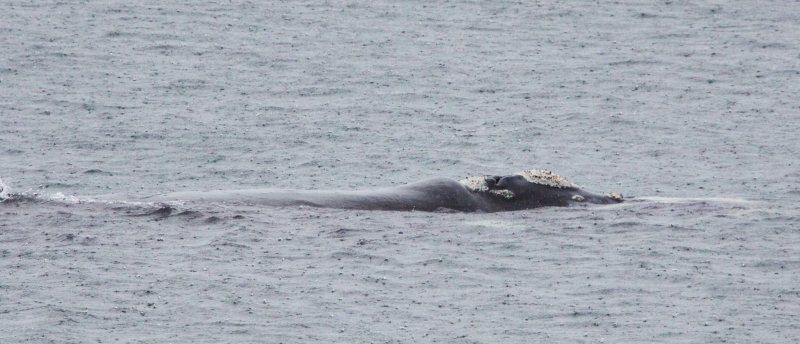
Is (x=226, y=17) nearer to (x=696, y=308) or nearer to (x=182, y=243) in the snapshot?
(x=182, y=243)

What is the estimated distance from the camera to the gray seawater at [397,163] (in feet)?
62.0

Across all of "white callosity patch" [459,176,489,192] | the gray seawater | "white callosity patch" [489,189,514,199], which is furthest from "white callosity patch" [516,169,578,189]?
the gray seawater

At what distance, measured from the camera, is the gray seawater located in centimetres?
→ 1891

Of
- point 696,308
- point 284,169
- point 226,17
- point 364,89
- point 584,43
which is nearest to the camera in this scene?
point 696,308

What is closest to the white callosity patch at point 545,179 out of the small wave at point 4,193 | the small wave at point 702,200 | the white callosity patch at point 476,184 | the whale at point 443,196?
the whale at point 443,196

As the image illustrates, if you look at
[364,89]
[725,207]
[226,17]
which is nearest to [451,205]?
[725,207]

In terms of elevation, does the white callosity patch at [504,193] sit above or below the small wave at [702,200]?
above

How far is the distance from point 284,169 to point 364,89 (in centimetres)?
1008

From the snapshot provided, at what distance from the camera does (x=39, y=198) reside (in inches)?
972

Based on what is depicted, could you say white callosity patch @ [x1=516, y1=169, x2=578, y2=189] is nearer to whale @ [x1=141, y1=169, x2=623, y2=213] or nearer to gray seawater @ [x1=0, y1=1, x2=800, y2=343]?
whale @ [x1=141, y1=169, x2=623, y2=213]

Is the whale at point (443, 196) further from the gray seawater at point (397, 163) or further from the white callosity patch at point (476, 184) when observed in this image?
the gray seawater at point (397, 163)

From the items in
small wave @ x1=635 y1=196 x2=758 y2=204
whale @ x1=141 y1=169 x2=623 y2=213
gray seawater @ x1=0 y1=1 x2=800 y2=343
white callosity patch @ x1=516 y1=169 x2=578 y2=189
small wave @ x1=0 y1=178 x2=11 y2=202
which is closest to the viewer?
gray seawater @ x1=0 y1=1 x2=800 y2=343

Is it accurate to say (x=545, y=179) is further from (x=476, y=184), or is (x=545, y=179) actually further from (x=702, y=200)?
(x=702, y=200)

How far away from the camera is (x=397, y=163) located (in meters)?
33.4
